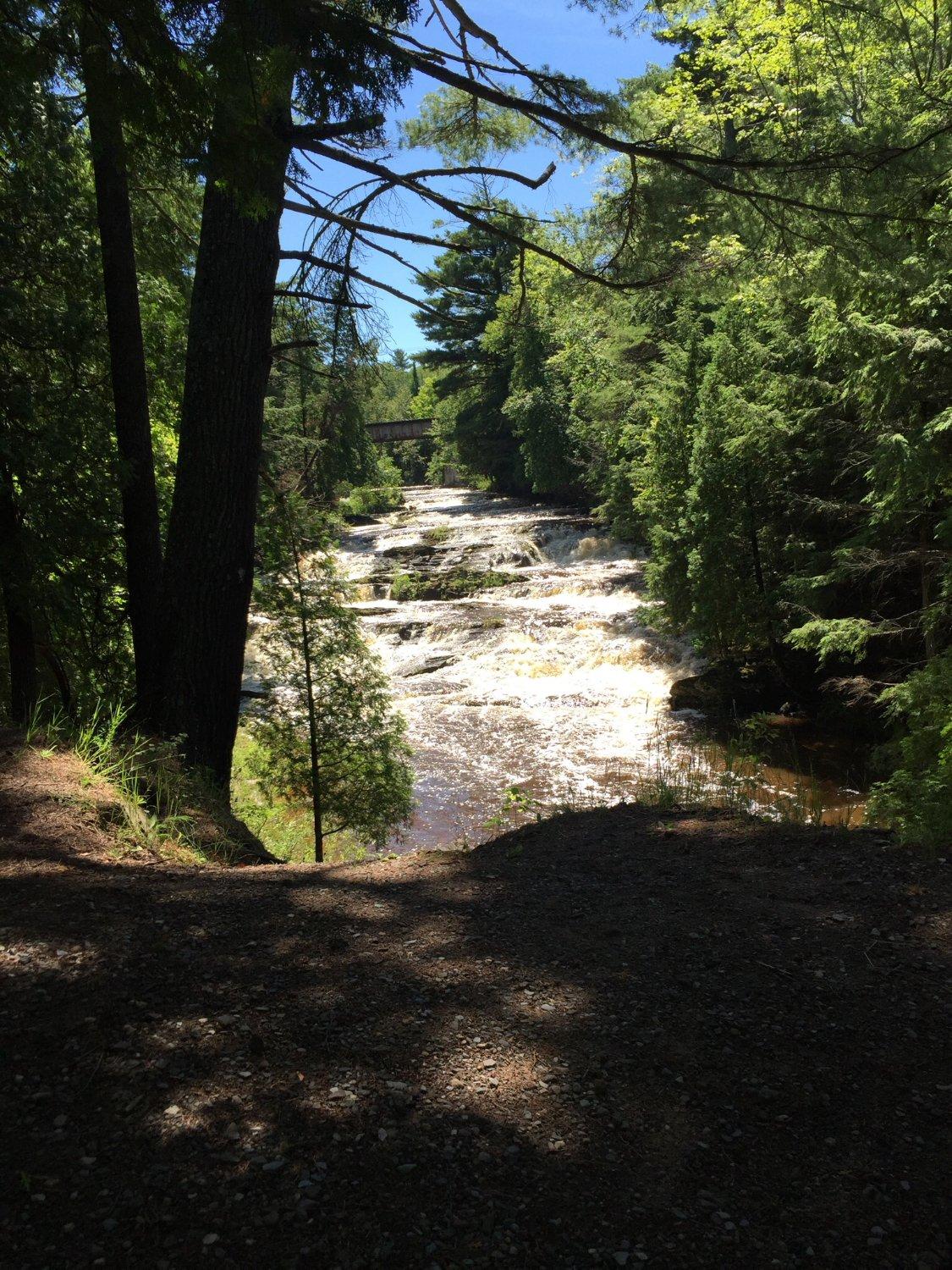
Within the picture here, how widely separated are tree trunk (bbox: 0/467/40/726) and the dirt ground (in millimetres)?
2212

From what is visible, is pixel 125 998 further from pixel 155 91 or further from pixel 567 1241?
pixel 155 91

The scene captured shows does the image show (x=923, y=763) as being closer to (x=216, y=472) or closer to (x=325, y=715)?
(x=325, y=715)

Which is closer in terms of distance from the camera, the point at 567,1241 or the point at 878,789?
the point at 567,1241

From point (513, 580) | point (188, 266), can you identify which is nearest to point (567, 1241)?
point (188, 266)

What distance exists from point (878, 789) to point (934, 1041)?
5020 mm

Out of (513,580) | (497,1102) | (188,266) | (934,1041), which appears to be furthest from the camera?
(513,580)

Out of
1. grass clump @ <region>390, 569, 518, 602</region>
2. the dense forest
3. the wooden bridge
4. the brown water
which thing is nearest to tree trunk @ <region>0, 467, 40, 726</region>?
the dense forest

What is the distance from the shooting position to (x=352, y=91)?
176 inches

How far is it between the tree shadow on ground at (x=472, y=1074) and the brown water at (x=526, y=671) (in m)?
2.96

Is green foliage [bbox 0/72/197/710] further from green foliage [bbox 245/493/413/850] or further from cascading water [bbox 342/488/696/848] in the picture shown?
cascading water [bbox 342/488/696/848]

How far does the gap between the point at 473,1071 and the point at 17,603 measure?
4.59 metres

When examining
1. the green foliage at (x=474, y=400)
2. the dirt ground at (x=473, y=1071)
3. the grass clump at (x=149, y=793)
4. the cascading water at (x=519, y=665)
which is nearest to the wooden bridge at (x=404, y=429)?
the green foliage at (x=474, y=400)

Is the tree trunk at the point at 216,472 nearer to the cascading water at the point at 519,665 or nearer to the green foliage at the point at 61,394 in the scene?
the green foliage at the point at 61,394

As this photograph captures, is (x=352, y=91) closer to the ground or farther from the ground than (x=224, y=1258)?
farther from the ground
